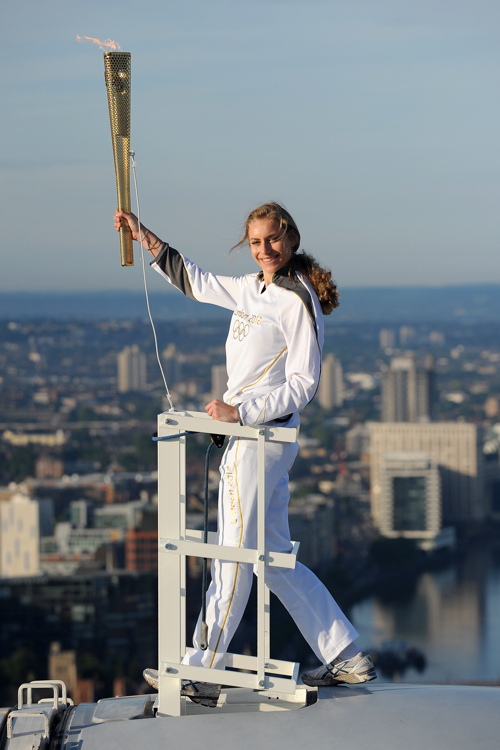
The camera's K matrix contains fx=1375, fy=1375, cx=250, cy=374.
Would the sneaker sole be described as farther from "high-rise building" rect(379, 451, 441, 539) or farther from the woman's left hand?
"high-rise building" rect(379, 451, 441, 539)

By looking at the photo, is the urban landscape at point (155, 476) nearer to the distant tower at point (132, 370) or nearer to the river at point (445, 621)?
the distant tower at point (132, 370)

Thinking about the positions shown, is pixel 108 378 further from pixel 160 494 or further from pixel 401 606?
pixel 160 494

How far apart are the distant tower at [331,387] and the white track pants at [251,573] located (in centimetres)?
6488

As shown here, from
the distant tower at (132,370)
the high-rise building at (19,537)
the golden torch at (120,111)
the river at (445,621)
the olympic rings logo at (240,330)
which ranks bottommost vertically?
the river at (445,621)

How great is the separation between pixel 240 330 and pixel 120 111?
0.54 meters

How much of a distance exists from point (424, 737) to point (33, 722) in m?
0.76

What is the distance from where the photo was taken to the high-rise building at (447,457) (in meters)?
50.8

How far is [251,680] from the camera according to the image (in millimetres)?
2807

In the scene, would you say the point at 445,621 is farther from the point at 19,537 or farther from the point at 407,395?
the point at 407,395

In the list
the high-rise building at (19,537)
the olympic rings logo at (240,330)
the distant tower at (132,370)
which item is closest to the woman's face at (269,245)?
the olympic rings logo at (240,330)

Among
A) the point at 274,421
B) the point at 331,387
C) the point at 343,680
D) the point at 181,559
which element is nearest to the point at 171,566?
the point at 181,559

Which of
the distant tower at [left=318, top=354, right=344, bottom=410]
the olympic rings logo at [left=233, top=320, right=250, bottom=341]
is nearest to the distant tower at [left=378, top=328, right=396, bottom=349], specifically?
the distant tower at [left=318, top=354, right=344, bottom=410]

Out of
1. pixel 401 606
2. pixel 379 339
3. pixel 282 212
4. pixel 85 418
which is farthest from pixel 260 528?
pixel 379 339

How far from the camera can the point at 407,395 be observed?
204 feet
